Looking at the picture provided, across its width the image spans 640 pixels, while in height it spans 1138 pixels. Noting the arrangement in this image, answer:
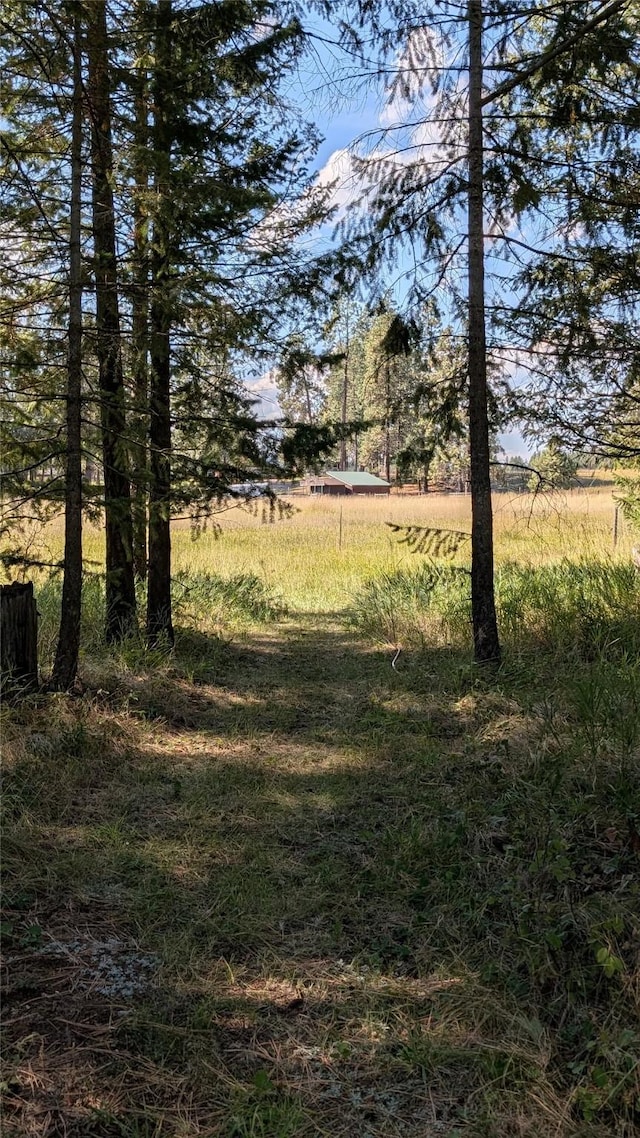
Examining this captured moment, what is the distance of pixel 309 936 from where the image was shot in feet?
9.47

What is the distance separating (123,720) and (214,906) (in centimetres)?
240

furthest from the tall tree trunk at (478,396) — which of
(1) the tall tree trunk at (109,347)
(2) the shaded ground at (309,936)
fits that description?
(1) the tall tree trunk at (109,347)

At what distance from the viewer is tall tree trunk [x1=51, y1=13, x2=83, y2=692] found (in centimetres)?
498

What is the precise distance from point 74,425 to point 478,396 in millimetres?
3862

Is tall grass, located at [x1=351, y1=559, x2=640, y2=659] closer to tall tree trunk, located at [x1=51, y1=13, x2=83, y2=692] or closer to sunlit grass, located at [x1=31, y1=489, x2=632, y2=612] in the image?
sunlit grass, located at [x1=31, y1=489, x2=632, y2=612]

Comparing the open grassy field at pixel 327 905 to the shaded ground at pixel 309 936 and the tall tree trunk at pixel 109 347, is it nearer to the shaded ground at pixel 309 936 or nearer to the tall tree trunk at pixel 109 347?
the shaded ground at pixel 309 936

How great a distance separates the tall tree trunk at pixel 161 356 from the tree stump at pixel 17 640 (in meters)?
1.51

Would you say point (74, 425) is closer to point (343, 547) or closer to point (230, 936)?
point (230, 936)

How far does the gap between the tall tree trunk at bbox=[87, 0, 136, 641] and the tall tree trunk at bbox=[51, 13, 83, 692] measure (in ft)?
0.69

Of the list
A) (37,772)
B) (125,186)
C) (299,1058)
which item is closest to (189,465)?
(125,186)

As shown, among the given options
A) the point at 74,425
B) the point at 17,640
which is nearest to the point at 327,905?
the point at 17,640

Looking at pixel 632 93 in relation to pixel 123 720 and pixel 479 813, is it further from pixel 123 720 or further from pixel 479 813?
pixel 123 720

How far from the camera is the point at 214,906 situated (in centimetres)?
307

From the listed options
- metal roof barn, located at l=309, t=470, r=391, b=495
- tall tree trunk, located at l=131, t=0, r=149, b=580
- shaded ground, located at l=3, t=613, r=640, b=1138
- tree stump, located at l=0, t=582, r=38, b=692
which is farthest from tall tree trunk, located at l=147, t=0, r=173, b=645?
metal roof barn, located at l=309, t=470, r=391, b=495
